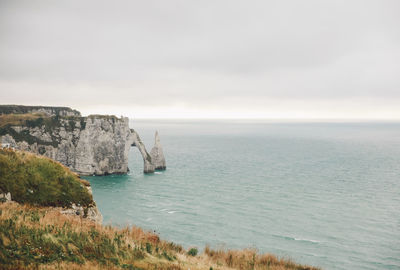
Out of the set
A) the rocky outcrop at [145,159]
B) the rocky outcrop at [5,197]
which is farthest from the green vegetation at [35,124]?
the rocky outcrop at [5,197]

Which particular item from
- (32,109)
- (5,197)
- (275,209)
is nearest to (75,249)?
(5,197)

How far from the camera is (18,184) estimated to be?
46.9ft

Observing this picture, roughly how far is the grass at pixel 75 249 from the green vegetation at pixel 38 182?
1.58 metres

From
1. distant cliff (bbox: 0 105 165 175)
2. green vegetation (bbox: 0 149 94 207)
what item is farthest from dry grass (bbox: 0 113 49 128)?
green vegetation (bbox: 0 149 94 207)

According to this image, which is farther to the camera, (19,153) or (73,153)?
(73,153)

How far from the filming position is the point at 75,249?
9.23 meters

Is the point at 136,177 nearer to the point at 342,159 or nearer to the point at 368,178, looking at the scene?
the point at 368,178

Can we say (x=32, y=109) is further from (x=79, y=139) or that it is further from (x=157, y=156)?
(x=157, y=156)

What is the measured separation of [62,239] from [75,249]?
31.0 inches

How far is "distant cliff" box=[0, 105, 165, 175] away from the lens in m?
80.1

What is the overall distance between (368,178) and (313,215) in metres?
43.4

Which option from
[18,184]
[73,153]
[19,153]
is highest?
[19,153]

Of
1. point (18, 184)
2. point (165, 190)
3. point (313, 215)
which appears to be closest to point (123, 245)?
point (18, 184)

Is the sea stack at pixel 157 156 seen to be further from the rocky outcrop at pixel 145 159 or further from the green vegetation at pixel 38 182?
the green vegetation at pixel 38 182
